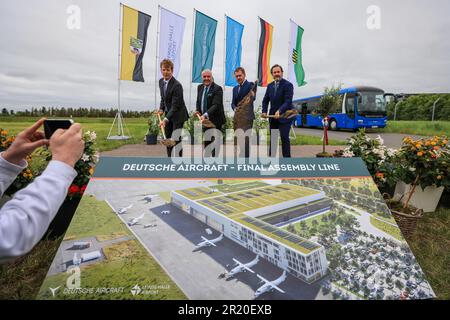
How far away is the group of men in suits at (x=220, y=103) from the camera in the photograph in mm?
4180

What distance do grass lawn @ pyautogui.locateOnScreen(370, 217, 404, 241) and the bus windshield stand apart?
14236 millimetres

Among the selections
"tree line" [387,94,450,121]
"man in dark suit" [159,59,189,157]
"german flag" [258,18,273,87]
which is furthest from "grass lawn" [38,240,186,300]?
"tree line" [387,94,450,121]

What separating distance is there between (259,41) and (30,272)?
9.00m

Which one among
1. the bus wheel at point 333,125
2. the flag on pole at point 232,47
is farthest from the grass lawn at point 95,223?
the bus wheel at point 333,125

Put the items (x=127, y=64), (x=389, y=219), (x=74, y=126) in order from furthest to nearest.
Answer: (x=127, y=64), (x=389, y=219), (x=74, y=126)

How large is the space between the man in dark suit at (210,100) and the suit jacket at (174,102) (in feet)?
1.14

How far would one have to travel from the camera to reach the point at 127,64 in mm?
8766

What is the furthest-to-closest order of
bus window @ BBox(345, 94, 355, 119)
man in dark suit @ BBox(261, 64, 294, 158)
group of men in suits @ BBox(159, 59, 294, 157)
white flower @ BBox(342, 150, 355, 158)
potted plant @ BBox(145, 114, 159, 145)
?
bus window @ BBox(345, 94, 355, 119)
potted plant @ BBox(145, 114, 159, 145)
man in dark suit @ BBox(261, 64, 294, 158)
group of men in suits @ BBox(159, 59, 294, 157)
white flower @ BBox(342, 150, 355, 158)

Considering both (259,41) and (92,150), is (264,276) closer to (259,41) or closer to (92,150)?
(92,150)

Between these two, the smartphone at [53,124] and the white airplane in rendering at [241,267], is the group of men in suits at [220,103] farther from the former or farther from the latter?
the white airplane in rendering at [241,267]

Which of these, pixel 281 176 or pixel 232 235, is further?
pixel 281 176

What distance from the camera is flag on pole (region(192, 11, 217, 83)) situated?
28.0 ft

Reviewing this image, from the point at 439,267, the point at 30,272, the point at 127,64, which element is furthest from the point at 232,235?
the point at 127,64

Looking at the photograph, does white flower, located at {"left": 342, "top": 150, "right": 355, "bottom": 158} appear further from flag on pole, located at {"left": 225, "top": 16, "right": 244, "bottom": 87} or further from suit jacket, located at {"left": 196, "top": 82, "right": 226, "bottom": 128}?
flag on pole, located at {"left": 225, "top": 16, "right": 244, "bottom": 87}
